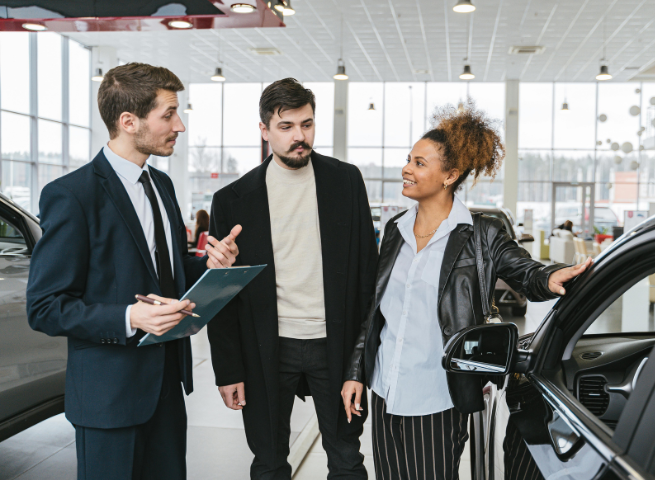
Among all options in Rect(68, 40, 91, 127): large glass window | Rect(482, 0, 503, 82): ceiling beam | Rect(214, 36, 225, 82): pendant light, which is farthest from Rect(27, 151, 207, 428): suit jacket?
Rect(68, 40, 91, 127): large glass window

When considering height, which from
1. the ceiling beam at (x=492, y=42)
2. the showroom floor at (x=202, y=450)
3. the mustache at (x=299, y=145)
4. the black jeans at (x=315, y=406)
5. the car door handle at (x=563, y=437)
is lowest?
the showroom floor at (x=202, y=450)

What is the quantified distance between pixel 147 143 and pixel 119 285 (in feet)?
1.34

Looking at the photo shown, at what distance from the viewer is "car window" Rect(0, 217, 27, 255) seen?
9.32 ft

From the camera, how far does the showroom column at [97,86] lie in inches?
544

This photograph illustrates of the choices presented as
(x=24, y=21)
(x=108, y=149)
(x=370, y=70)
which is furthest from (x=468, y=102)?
(x=370, y=70)

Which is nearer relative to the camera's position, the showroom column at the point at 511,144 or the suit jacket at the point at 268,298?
the suit jacket at the point at 268,298

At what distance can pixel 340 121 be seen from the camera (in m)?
16.7

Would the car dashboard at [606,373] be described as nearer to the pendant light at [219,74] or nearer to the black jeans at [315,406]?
the black jeans at [315,406]

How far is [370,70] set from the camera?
15492 mm

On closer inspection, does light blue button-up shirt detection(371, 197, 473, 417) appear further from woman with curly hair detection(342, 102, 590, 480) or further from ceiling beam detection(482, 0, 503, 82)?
ceiling beam detection(482, 0, 503, 82)

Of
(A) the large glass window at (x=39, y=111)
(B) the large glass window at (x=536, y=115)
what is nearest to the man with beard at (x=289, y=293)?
(A) the large glass window at (x=39, y=111)

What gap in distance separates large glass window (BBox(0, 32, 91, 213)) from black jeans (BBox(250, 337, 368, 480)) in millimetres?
10914

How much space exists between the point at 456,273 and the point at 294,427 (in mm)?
2177

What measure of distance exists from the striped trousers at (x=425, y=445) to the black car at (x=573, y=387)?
9 centimetres
